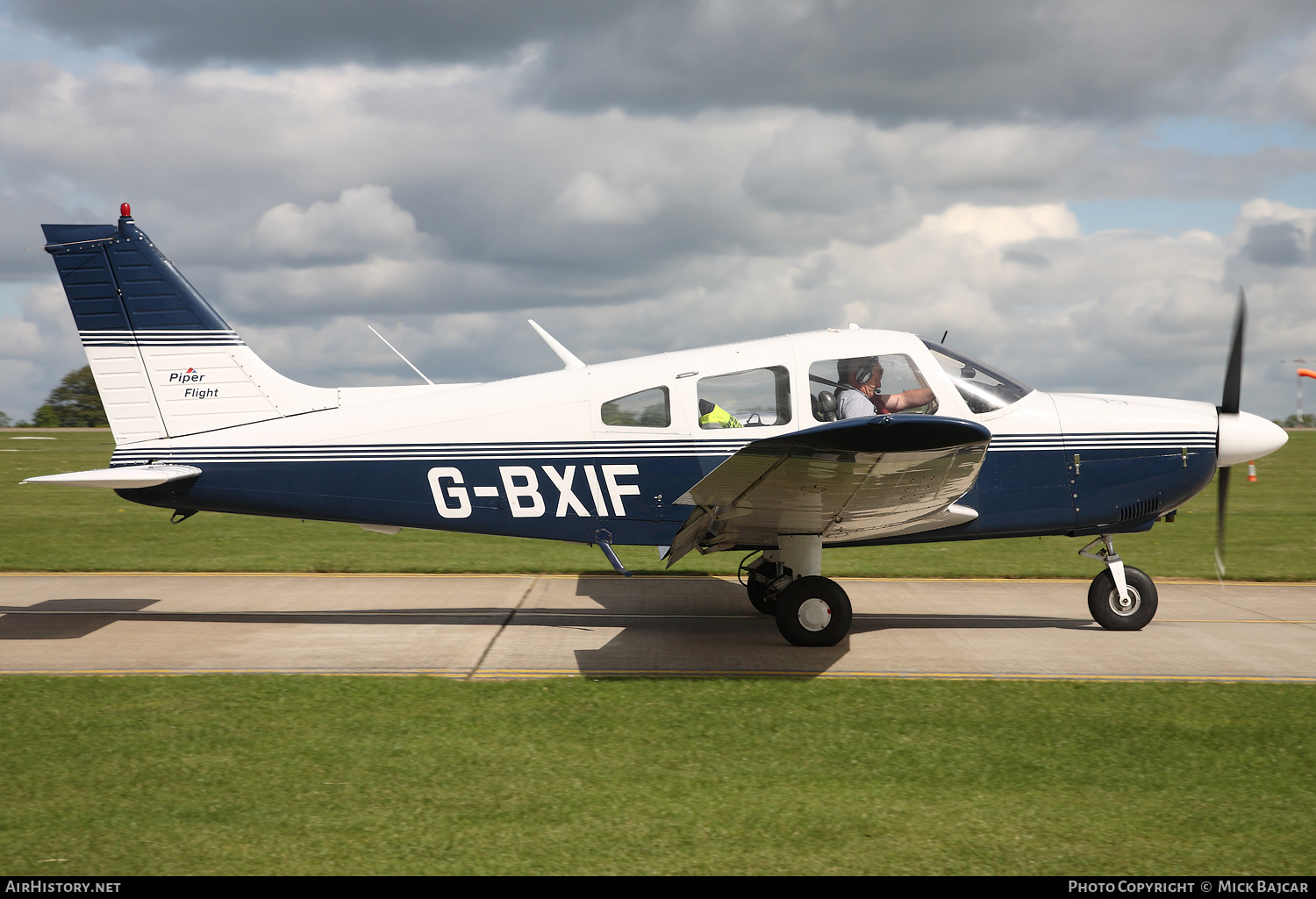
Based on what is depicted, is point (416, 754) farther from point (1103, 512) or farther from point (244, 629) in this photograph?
point (1103, 512)

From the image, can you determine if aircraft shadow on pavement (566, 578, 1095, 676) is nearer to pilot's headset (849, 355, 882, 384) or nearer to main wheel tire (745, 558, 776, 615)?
main wheel tire (745, 558, 776, 615)

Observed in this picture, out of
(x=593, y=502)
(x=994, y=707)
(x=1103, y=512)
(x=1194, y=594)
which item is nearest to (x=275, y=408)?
(x=593, y=502)

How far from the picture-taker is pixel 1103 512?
808cm

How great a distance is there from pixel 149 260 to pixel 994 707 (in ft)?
25.9

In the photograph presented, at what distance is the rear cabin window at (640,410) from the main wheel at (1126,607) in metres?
4.09

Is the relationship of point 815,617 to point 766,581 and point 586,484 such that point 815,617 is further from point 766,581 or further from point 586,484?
point 586,484

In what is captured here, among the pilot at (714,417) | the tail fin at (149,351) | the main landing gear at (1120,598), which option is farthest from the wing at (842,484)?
the tail fin at (149,351)

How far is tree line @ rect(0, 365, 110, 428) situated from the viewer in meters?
66.6

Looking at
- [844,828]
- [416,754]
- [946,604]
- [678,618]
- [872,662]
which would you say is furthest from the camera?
[946,604]

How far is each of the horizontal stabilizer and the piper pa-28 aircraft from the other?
0.08 ft

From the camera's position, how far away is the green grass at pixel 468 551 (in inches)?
464

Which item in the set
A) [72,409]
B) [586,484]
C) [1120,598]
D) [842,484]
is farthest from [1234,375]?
[72,409]

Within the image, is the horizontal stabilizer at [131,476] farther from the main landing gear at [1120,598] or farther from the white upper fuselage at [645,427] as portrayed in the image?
the main landing gear at [1120,598]

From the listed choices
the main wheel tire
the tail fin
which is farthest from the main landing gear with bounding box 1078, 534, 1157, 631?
the tail fin
